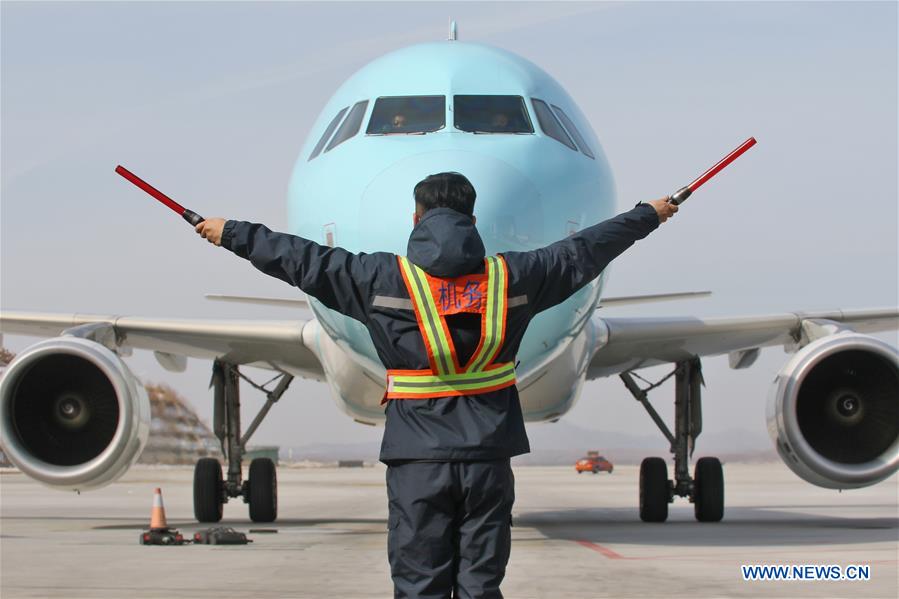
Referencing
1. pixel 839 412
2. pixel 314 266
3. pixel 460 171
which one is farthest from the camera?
pixel 839 412

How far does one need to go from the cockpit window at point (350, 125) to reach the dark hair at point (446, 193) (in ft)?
16.0

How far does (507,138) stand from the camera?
8.23 metres

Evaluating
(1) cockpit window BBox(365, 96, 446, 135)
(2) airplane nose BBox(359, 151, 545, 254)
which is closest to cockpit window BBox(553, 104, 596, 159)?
(1) cockpit window BBox(365, 96, 446, 135)

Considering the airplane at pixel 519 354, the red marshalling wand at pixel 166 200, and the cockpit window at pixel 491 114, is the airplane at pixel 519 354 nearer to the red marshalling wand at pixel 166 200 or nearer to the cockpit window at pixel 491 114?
the cockpit window at pixel 491 114

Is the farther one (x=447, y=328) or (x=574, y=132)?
(x=574, y=132)

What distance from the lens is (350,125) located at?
8.94m

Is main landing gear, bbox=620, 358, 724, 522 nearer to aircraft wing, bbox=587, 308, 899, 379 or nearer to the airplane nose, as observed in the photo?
aircraft wing, bbox=587, 308, 899, 379

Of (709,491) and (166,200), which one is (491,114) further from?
(709,491)

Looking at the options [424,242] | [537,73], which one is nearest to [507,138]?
[537,73]

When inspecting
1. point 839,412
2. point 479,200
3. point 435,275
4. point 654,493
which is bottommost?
point 654,493

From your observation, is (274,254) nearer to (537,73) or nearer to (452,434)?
(452,434)

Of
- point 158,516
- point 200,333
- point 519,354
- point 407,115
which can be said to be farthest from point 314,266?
point 200,333

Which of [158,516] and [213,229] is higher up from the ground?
[213,229]

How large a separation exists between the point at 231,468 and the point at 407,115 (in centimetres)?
630
